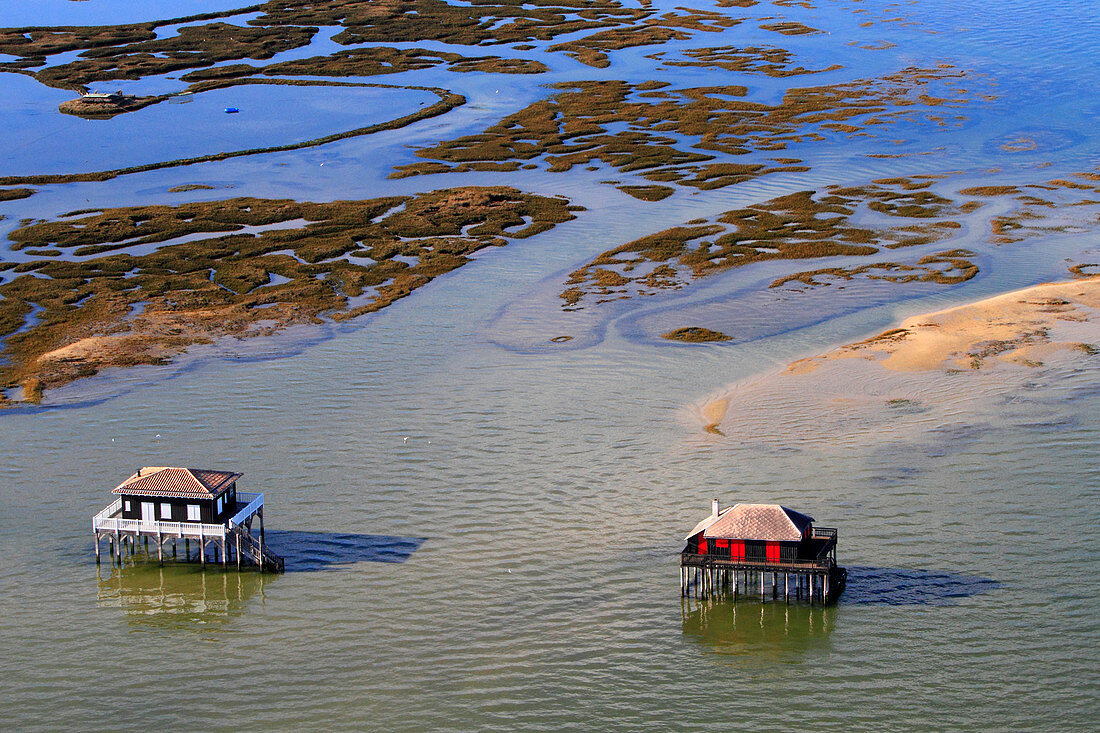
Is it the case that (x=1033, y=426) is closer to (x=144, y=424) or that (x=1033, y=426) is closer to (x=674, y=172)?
(x=144, y=424)

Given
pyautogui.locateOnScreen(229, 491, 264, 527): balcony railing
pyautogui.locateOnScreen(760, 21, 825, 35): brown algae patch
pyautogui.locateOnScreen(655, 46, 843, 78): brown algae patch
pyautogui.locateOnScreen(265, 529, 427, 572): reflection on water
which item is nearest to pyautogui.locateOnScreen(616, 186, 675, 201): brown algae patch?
pyautogui.locateOnScreen(655, 46, 843, 78): brown algae patch

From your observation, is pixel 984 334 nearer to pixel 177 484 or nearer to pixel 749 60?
pixel 177 484

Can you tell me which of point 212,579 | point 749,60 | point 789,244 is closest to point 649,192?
point 789,244

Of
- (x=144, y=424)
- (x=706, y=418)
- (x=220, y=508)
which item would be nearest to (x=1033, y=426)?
(x=706, y=418)

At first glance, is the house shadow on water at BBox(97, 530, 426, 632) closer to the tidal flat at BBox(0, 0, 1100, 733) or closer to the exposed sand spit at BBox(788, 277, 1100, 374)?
the tidal flat at BBox(0, 0, 1100, 733)

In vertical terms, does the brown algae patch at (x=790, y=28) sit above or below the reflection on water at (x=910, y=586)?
above

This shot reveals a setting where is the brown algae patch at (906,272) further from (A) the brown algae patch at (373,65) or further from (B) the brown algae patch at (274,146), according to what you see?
(A) the brown algae patch at (373,65)

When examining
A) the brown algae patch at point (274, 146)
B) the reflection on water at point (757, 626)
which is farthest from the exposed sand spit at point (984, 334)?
the brown algae patch at point (274, 146)

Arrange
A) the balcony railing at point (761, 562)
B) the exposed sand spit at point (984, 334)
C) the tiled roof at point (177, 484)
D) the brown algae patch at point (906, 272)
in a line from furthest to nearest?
1. the brown algae patch at point (906, 272)
2. the exposed sand spit at point (984, 334)
3. the tiled roof at point (177, 484)
4. the balcony railing at point (761, 562)
